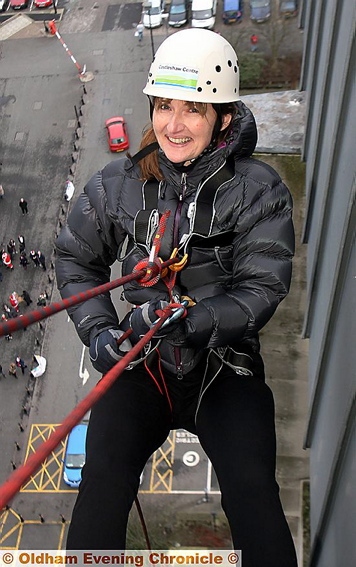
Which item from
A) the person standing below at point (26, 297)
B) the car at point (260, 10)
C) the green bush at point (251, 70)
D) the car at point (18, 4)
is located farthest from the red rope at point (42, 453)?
the car at point (18, 4)

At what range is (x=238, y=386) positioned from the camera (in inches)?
198

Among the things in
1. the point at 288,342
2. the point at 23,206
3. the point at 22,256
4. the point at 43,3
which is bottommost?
the point at 22,256

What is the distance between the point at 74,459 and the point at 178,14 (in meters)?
18.1

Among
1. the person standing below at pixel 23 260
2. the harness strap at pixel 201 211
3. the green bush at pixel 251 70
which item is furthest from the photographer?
the green bush at pixel 251 70

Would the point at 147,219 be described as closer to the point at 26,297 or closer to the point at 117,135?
the point at 26,297

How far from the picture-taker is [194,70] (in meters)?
4.71

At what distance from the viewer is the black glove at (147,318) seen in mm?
4312

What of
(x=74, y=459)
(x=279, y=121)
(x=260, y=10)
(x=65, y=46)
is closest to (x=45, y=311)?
(x=74, y=459)

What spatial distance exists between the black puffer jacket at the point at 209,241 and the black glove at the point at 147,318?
0.24 m

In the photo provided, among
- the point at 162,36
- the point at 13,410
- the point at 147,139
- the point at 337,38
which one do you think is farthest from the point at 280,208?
the point at 162,36

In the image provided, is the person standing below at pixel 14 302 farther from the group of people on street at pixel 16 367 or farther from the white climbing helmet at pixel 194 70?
the white climbing helmet at pixel 194 70

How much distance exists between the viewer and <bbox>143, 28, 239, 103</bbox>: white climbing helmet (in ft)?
15.3

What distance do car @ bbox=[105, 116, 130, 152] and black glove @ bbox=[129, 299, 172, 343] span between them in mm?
16963

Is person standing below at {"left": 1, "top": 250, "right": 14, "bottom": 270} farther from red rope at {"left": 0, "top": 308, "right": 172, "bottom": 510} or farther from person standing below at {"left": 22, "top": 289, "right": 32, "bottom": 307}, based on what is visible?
red rope at {"left": 0, "top": 308, "right": 172, "bottom": 510}
